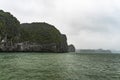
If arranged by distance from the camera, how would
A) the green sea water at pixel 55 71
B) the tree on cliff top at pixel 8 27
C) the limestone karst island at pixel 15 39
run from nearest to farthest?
1. the green sea water at pixel 55 71
2. the tree on cliff top at pixel 8 27
3. the limestone karst island at pixel 15 39

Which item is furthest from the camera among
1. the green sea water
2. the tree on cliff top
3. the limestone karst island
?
the limestone karst island

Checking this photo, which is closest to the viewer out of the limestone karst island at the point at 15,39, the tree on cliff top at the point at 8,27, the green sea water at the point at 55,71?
the green sea water at the point at 55,71

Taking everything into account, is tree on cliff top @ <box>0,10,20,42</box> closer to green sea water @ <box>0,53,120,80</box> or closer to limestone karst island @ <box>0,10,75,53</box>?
limestone karst island @ <box>0,10,75,53</box>

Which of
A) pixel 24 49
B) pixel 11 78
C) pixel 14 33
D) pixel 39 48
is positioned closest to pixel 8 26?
pixel 14 33

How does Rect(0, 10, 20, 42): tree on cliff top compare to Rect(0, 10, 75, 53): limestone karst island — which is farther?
Rect(0, 10, 75, 53): limestone karst island

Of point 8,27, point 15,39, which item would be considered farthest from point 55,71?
point 15,39

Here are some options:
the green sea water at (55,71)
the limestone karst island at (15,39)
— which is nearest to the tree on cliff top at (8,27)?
the limestone karst island at (15,39)

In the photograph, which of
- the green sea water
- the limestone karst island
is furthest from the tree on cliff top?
the green sea water

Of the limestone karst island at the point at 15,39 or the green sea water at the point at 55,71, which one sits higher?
the limestone karst island at the point at 15,39

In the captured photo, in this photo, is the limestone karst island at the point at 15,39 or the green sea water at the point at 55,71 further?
the limestone karst island at the point at 15,39

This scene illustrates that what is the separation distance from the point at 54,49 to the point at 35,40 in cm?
1969

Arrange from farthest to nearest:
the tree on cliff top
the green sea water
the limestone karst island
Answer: the limestone karst island → the tree on cliff top → the green sea water

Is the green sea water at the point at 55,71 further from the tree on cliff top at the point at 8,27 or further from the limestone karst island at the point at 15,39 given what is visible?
the tree on cliff top at the point at 8,27

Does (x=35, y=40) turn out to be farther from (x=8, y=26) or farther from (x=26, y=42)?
(x=8, y=26)
